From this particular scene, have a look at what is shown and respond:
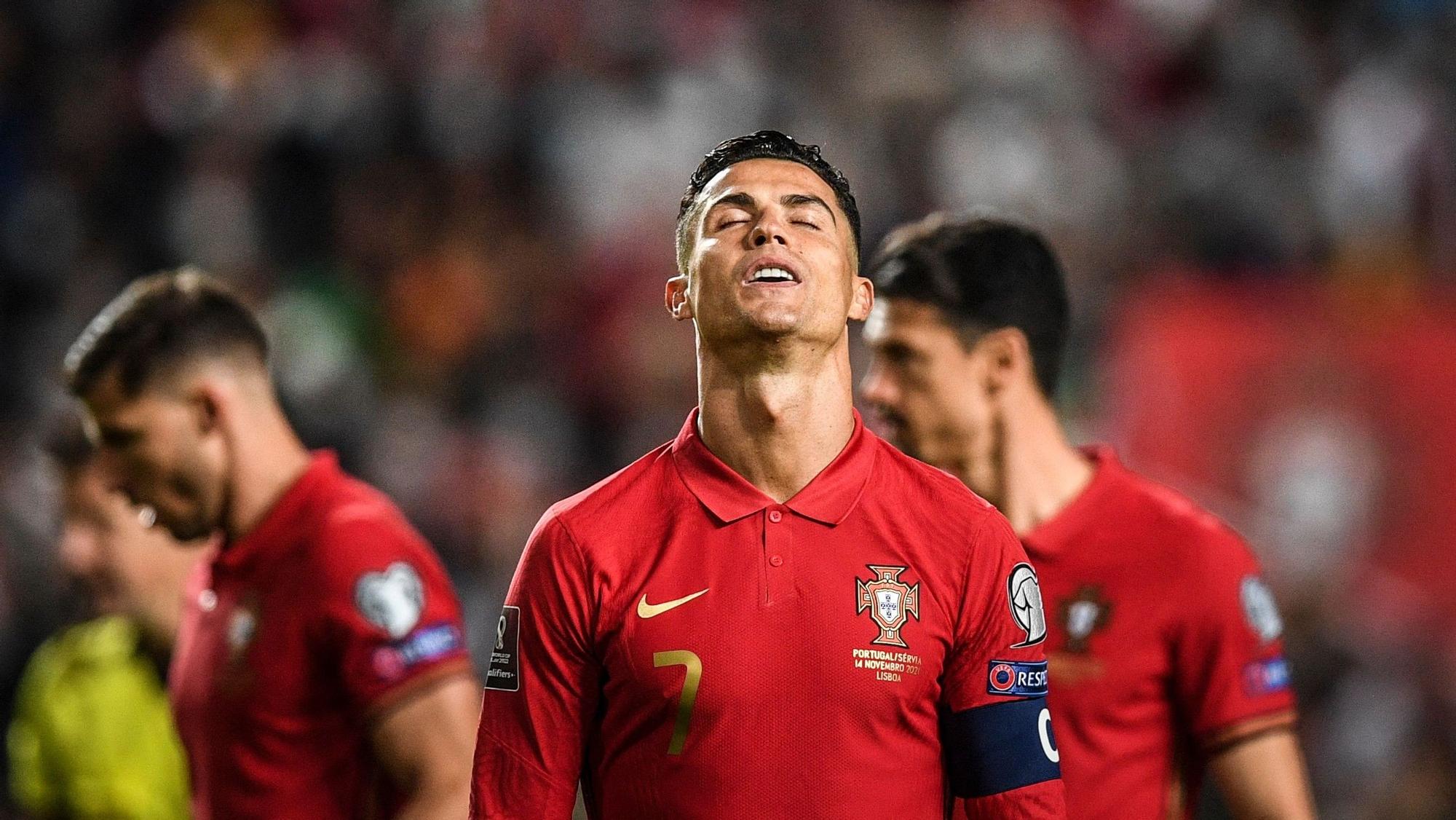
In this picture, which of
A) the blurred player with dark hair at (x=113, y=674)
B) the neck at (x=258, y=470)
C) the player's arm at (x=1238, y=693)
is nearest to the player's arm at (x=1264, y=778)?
the player's arm at (x=1238, y=693)

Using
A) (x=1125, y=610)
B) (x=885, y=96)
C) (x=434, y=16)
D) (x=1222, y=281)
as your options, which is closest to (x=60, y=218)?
(x=434, y=16)

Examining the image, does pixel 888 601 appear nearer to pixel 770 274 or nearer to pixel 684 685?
pixel 684 685

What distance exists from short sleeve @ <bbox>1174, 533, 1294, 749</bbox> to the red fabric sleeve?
142 centimetres

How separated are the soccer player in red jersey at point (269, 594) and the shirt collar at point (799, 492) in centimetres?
118

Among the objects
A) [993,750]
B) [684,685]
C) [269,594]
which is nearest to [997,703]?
[993,750]

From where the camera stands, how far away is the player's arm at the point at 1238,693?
134 inches

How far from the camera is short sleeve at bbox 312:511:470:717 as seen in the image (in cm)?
357

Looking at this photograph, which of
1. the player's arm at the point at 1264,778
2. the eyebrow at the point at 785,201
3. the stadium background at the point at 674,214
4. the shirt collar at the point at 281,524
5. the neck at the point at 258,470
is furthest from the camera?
the stadium background at the point at 674,214

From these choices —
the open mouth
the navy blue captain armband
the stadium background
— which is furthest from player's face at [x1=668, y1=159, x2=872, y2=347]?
the stadium background

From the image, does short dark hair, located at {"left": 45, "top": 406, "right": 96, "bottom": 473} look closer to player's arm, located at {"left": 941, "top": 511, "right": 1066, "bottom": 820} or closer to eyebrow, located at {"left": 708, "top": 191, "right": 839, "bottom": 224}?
eyebrow, located at {"left": 708, "top": 191, "right": 839, "bottom": 224}

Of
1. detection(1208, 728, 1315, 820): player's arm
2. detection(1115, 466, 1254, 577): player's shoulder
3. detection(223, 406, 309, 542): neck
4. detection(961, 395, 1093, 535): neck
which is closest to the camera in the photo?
detection(1208, 728, 1315, 820): player's arm

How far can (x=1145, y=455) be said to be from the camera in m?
8.58

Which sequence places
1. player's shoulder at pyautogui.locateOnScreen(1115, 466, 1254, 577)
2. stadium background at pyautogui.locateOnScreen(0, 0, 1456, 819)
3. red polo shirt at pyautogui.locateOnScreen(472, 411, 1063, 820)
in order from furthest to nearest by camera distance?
stadium background at pyautogui.locateOnScreen(0, 0, 1456, 819), player's shoulder at pyautogui.locateOnScreen(1115, 466, 1254, 577), red polo shirt at pyautogui.locateOnScreen(472, 411, 1063, 820)

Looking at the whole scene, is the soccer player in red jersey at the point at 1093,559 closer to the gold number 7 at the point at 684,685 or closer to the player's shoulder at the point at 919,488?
the player's shoulder at the point at 919,488
